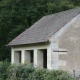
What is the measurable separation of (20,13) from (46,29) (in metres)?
14.3

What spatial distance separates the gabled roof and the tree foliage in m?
10.2

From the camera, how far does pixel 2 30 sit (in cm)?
3484

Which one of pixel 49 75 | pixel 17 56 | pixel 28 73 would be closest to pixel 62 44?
pixel 28 73

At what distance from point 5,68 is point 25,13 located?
58.6 ft

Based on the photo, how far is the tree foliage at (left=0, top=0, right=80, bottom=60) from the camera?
3334cm

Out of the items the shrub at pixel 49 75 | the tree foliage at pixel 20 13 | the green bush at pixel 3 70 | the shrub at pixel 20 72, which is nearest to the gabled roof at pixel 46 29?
the green bush at pixel 3 70

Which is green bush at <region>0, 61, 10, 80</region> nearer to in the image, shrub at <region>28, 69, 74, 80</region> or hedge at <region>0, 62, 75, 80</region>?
hedge at <region>0, 62, 75, 80</region>

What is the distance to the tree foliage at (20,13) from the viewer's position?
33.3 m

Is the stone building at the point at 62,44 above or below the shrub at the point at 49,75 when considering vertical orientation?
above

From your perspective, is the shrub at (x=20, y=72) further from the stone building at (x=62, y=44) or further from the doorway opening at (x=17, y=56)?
the doorway opening at (x=17, y=56)

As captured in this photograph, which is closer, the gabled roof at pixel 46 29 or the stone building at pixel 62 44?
the stone building at pixel 62 44

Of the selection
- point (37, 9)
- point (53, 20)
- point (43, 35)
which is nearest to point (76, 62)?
point (43, 35)

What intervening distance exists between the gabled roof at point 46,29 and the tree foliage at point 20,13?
1019 cm

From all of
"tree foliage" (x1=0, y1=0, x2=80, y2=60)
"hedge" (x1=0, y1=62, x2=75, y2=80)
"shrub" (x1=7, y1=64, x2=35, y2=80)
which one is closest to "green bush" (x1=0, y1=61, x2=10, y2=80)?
"hedge" (x1=0, y1=62, x2=75, y2=80)
